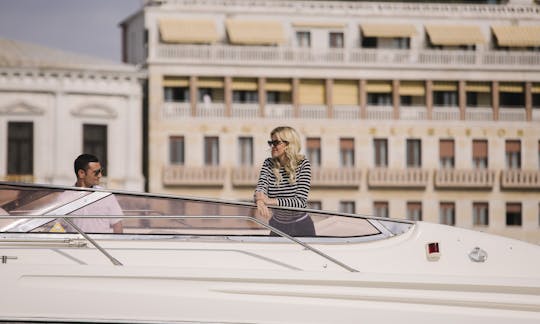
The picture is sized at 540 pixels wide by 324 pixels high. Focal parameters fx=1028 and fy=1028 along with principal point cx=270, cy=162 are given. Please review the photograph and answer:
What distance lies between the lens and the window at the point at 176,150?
94.2 feet

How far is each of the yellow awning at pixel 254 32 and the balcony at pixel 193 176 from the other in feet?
12.2

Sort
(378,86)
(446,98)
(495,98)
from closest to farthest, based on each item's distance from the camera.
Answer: (378,86) < (495,98) < (446,98)

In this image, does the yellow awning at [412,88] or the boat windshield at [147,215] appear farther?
the yellow awning at [412,88]

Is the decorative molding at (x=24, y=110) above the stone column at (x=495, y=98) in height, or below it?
below

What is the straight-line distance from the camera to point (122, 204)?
4.89 m

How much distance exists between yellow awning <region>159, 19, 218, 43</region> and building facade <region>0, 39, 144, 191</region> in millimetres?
1402

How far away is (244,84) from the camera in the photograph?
29.1 meters

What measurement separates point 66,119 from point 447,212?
1097cm

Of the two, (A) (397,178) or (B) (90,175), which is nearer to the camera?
(B) (90,175)

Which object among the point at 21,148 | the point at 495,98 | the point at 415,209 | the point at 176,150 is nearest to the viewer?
the point at 21,148

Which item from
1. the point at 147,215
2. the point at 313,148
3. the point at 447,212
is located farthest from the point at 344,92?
the point at 147,215

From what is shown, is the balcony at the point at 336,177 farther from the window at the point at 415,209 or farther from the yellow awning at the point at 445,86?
the yellow awning at the point at 445,86

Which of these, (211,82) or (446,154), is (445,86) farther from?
(211,82)

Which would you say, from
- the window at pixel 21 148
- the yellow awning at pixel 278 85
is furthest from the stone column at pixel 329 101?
the window at pixel 21 148
